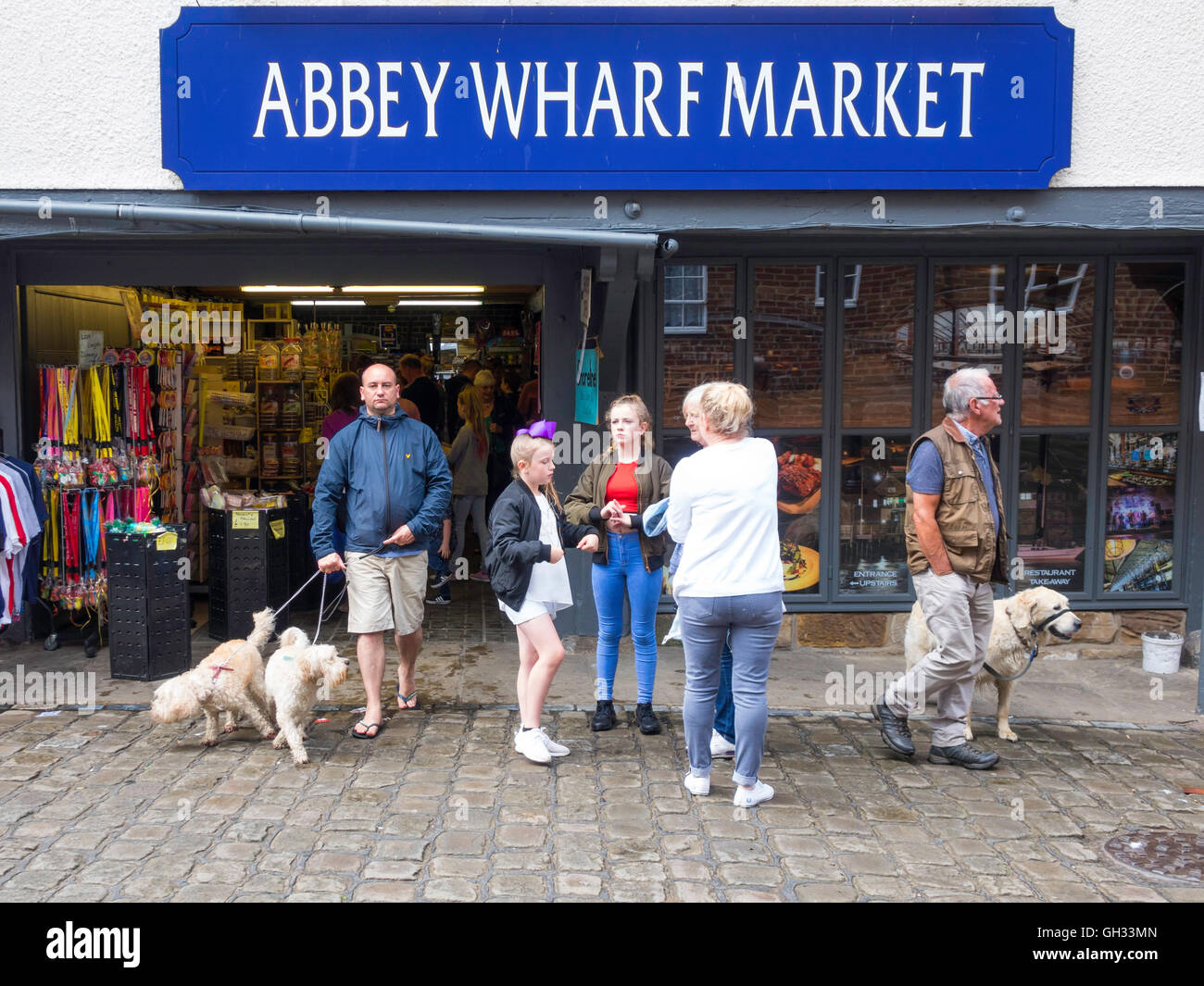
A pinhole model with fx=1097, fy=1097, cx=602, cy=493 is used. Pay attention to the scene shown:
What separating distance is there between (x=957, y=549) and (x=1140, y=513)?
332 cm

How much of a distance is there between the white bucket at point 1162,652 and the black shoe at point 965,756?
2.53m

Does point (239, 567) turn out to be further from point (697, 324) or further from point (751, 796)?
point (751, 796)

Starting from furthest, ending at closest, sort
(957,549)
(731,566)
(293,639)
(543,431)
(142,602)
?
(142,602)
(293,639)
(543,431)
(957,549)
(731,566)

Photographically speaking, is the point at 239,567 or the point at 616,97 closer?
the point at 616,97

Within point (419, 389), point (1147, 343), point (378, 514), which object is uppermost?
point (1147, 343)

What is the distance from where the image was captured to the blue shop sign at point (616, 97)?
21.3ft

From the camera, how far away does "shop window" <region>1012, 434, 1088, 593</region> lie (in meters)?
8.03

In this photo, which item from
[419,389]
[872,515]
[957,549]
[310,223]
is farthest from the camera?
[419,389]

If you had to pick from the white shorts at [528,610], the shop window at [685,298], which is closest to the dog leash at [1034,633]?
the white shorts at [528,610]

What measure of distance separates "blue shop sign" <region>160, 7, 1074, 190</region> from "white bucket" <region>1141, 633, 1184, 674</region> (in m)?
3.24

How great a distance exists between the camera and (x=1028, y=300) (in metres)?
7.94

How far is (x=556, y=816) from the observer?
4.98 metres

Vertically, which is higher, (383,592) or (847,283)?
(847,283)

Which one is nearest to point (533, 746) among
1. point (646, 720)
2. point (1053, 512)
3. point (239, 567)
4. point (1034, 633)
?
point (646, 720)
